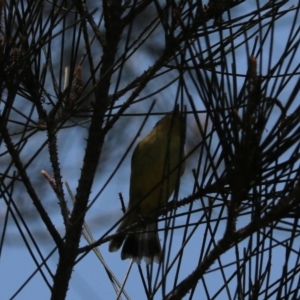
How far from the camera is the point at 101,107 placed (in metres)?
1.85

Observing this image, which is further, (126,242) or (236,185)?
(126,242)

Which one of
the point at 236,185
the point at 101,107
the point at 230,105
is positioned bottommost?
the point at 236,185

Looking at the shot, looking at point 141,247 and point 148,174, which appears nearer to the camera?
point 141,247

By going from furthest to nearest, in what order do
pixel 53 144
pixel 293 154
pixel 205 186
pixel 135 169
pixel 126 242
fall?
pixel 135 169 < pixel 126 242 < pixel 53 144 < pixel 205 186 < pixel 293 154

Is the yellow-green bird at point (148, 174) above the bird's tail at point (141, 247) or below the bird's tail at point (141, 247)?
above

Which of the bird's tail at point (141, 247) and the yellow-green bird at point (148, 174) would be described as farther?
the yellow-green bird at point (148, 174)

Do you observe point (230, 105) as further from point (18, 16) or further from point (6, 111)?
point (18, 16)

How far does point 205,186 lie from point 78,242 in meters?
0.37

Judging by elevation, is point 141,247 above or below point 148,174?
below

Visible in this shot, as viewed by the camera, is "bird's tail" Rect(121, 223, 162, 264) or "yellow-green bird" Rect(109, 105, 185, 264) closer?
"bird's tail" Rect(121, 223, 162, 264)

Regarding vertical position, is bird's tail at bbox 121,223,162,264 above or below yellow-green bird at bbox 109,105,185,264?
below

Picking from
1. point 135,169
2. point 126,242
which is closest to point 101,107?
point 126,242

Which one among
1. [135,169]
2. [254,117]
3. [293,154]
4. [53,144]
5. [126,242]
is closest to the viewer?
[254,117]

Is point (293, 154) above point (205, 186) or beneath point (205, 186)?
beneath
